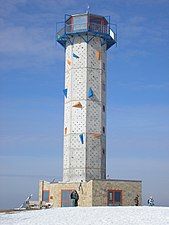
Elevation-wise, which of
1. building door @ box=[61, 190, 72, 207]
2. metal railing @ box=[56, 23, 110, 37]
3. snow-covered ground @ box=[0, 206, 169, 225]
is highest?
metal railing @ box=[56, 23, 110, 37]

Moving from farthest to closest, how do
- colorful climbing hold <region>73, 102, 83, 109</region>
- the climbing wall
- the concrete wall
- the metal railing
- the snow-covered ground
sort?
the metal railing, colorful climbing hold <region>73, 102, 83, 109</region>, the climbing wall, the concrete wall, the snow-covered ground

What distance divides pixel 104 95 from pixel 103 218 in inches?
997

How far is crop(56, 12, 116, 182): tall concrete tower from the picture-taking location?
44.9 metres

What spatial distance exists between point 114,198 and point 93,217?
1929 cm

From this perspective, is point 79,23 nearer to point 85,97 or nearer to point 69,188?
point 85,97

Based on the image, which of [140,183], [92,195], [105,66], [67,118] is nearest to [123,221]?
[92,195]

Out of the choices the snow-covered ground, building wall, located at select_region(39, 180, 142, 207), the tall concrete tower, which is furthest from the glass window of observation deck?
the snow-covered ground

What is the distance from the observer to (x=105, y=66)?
4822 cm

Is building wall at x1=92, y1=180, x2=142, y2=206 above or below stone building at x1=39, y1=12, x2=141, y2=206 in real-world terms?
below

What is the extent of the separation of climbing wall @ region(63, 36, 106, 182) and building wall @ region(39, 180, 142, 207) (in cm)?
157

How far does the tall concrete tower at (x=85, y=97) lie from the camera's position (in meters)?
44.9

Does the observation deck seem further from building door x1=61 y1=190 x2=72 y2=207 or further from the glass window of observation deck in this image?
building door x1=61 y1=190 x2=72 y2=207

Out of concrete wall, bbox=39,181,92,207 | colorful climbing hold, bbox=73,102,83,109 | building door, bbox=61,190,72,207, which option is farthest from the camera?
colorful climbing hold, bbox=73,102,83,109

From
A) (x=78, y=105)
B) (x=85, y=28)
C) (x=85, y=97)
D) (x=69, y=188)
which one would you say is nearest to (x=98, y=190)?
(x=69, y=188)
